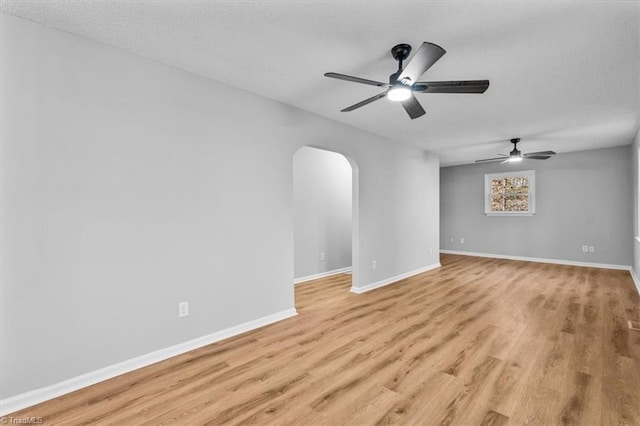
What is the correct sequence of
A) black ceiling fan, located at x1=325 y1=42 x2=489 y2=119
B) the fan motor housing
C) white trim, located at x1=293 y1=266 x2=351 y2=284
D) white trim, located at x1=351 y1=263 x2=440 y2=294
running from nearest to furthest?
black ceiling fan, located at x1=325 y1=42 x2=489 y2=119 → the fan motor housing → white trim, located at x1=351 y1=263 x2=440 y2=294 → white trim, located at x1=293 y1=266 x2=351 y2=284

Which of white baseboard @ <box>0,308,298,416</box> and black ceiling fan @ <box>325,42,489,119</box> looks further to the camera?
black ceiling fan @ <box>325,42,489,119</box>

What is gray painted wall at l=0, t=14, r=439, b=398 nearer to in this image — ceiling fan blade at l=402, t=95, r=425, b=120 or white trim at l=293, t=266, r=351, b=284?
ceiling fan blade at l=402, t=95, r=425, b=120

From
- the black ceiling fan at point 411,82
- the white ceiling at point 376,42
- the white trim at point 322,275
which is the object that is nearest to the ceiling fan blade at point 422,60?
the black ceiling fan at point 411,82

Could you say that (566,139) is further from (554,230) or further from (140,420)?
(140,420)

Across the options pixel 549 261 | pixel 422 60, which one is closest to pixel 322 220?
pixel 422 60

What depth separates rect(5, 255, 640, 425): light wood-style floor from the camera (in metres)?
1.74

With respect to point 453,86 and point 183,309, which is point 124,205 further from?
point 453,86

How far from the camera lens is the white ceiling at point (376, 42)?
1776mm

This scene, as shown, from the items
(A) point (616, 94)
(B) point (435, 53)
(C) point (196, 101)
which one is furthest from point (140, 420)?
(A) point (616, 94)

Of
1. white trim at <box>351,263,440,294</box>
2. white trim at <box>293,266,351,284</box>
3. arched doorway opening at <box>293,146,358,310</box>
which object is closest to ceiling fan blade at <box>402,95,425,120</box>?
arched doorway opening at <box>293,146,358,310</box>

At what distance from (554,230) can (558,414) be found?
6.31 meters

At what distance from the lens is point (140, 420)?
5.53 ft

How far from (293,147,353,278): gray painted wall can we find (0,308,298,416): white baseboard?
2.18 metres

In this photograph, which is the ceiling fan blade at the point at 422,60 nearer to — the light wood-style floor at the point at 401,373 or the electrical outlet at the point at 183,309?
the light wood-style floor at the point at 401,373
